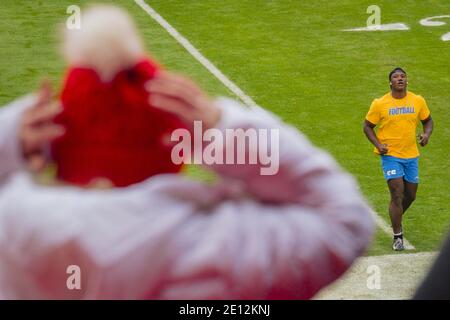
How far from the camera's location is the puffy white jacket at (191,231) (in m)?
1.77

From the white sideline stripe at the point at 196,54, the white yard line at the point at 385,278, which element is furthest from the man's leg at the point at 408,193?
the white sideline stripe at the point at 196,54

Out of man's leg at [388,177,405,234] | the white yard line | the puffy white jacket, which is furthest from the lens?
man's leg at [388,177,405,234]

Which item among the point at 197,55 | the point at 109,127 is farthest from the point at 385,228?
the point at 109,127

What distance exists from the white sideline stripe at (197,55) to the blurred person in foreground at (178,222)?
42.4ft

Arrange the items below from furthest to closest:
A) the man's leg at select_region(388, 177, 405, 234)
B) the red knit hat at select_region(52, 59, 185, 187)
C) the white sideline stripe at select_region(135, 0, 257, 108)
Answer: the white sideline stripe at select_region(135, 0, 257, 108) → the man's leg at select_region(388, 177, 405, 234) → the red knit hat at select_region(52, 59, 185, 187)

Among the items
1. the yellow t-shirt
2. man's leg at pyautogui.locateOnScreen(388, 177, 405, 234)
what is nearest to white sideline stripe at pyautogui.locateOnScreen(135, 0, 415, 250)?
the yellow t-shirt

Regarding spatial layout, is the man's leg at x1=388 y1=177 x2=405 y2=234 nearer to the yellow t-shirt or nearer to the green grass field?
the yellow t-shirt

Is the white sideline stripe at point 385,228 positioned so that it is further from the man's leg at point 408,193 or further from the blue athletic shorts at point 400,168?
the blue athletic shorts at point 400,168

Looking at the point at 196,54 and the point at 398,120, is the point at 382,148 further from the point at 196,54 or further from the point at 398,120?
the point at 196,54

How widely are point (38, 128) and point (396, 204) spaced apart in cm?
889

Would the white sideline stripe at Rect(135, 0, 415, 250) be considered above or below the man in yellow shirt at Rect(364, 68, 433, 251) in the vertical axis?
above

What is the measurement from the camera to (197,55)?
56.5 ft

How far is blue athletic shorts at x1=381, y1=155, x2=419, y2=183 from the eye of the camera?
1071cm

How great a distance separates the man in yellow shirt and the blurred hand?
892cm
